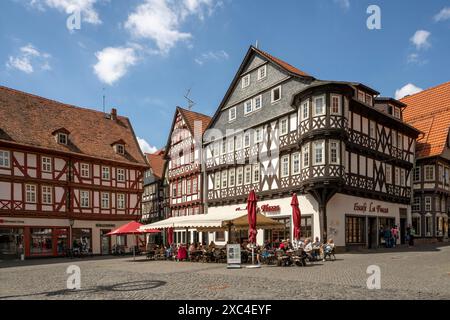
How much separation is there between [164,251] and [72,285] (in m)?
12.5

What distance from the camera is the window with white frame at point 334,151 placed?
2691cm

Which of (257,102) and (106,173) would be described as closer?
Answer: (257,102)

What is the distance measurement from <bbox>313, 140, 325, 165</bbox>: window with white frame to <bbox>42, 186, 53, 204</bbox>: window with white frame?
21.4 m

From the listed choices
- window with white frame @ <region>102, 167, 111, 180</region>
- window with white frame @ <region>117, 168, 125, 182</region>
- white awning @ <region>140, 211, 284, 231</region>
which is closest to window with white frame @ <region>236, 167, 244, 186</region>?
window with white frame @ <region>117, 168, 125, 182</region>

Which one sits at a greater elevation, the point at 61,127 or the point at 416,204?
the point at 61,127

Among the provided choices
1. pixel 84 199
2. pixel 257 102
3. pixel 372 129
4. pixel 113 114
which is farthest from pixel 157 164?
pixel 372 129

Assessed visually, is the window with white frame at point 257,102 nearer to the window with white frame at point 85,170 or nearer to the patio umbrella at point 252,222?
the patio umbrella at point 252,222

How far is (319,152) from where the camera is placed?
2708 centimetres

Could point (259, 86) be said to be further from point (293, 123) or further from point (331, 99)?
point (331, 99)

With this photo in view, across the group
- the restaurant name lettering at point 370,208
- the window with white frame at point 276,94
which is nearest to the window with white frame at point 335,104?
the window with white frame at point 276,94

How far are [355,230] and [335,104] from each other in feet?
28.3

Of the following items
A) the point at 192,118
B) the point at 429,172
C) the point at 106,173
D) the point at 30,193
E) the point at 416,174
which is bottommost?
the point at 30,193

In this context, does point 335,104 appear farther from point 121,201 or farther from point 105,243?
point 105,243
